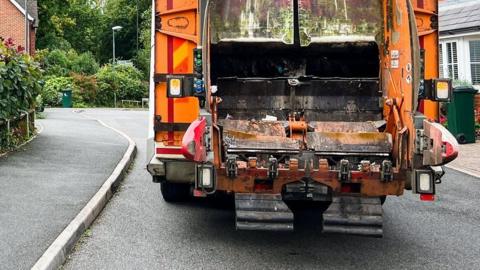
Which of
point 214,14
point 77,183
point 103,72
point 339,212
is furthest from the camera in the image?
point 103,72

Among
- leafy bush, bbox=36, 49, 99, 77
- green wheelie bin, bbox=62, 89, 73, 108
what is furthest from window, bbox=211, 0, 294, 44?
leafy bush, bbox=36, 49, 99, 77

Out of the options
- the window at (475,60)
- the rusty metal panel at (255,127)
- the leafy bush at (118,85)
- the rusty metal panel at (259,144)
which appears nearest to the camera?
the rusty metal panel at (259,144)

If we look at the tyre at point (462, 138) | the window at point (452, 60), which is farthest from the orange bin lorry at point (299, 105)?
the window at point (452, 60)

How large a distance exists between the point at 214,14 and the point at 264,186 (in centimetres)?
186

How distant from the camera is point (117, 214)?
7.24 meters

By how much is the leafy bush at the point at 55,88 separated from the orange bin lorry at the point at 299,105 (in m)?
37.1

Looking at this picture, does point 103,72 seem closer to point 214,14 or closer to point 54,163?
point 54,163

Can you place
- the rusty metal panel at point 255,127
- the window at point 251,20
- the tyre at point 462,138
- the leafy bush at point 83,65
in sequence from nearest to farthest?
the rusty metal panel at point 255,127
the window at point 251,20
the tyre at point 462,138
the leafy bush at point 83,65

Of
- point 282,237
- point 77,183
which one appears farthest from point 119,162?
point 282,237

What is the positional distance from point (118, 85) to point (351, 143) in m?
44.6

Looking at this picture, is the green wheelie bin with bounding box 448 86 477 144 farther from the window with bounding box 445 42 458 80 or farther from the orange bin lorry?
the orange bin lorry

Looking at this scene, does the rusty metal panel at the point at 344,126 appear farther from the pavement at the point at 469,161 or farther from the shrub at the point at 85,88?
the shrub at the point at 85,88

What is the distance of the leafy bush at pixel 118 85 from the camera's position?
156 feet

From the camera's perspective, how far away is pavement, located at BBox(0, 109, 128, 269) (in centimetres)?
550
